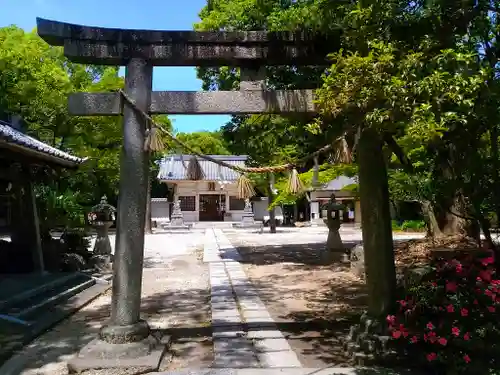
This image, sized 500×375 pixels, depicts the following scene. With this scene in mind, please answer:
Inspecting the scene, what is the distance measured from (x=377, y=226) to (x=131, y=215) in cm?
293

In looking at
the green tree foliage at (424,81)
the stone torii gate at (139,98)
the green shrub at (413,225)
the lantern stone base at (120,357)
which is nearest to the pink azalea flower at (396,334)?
the green tree foliage at (424,81)

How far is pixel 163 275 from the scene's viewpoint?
12.6 m

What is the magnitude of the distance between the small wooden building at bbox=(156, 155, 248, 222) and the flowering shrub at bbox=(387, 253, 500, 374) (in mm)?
37000

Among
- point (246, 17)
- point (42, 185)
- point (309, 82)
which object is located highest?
point (246, 17)

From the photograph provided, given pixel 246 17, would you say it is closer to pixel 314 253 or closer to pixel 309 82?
pixel 309 82

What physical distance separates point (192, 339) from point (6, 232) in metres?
7.59

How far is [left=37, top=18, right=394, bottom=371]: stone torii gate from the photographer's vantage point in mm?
5281

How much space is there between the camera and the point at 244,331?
21.2ft

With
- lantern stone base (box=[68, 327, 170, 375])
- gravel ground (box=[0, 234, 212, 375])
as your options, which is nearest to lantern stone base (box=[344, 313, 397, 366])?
gravel ground (box=[0, 234, 212, 375])

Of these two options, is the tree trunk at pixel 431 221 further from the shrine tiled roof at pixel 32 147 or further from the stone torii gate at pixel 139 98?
the shrine tiled roof at pixel 32 147

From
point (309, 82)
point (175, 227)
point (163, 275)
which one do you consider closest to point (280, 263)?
point (163, 275)

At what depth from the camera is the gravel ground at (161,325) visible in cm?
537

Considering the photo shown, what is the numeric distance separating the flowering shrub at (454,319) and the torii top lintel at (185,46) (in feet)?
10.1

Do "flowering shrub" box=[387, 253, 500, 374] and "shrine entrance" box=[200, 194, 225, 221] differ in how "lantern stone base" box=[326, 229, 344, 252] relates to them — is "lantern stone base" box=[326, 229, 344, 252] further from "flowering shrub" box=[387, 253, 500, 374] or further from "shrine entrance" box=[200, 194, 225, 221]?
"shrine entrance" box=[200, 194, 225, 221]
